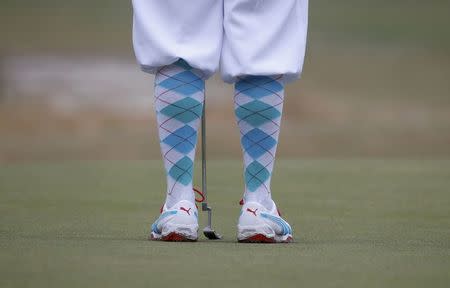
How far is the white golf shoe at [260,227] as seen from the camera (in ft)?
8.53

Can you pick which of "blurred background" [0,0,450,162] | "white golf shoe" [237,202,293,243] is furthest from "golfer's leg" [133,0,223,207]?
"blurred background" [0,0,450,162]

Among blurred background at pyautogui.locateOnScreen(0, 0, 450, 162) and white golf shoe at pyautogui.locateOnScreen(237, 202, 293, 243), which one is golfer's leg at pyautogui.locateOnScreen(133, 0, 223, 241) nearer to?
white golf shoe at pyautogui.locateOnScreen(237, 202, 293, 243)

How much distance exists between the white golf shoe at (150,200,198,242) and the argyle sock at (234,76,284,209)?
0.14 metres

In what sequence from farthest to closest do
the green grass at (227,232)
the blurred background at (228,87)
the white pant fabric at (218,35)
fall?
the blurred background at (228,87) < the white pant fabric at (218,35) < the green grass at (227,232)

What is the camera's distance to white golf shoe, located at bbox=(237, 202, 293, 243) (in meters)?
2.60

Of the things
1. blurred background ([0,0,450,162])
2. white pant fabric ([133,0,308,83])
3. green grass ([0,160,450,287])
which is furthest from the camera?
blurred background ([0,0,450,162])

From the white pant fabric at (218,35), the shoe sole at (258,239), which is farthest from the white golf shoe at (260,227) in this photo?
the white pant fabric at (218,35)

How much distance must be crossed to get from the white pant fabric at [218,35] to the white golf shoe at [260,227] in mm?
262

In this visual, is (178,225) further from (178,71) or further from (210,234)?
(178,71)

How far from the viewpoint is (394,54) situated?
12484 millimetres

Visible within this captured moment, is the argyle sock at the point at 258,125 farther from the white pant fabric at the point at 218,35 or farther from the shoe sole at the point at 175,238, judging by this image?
the shoe sole at the point at 175,238

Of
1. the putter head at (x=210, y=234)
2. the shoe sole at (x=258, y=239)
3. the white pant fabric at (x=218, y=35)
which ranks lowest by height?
the shoe sole at (x=258, y=239)

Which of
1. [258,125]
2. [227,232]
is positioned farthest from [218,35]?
[227,232]

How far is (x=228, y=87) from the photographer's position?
991cm
